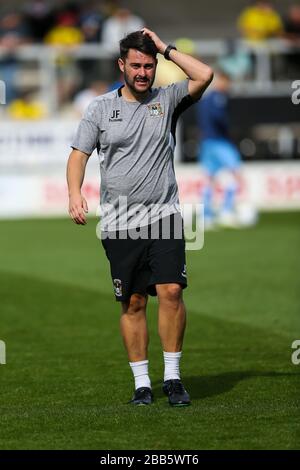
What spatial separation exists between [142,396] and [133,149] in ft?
5.23

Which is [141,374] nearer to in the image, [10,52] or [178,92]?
[178,92]

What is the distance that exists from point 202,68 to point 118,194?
38.3 inches

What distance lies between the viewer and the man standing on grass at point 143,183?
7785 millimetres

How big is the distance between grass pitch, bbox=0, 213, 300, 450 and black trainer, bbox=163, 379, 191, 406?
0.26ft

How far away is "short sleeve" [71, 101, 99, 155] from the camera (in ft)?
25.5

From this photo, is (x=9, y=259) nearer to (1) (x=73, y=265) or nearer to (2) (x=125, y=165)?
(1) (x=73, y=265)

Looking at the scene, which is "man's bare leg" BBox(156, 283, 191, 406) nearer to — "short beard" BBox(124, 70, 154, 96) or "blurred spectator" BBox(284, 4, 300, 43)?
"short beard" BBox(124, 70, 154, 96)

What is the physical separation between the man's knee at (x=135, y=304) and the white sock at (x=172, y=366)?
343 mm

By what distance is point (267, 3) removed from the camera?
29.1m

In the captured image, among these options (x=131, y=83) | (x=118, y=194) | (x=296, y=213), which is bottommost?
(x=296, y=213)

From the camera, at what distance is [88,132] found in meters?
7.79

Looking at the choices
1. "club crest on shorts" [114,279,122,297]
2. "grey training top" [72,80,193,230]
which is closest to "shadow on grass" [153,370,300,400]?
"club crest on shorts" [114,279,122,297]
